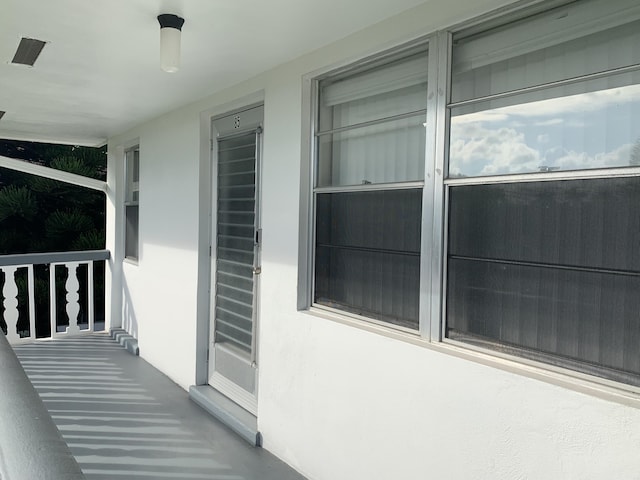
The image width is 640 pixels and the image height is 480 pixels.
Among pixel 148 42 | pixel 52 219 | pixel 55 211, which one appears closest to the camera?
pixel 148 42

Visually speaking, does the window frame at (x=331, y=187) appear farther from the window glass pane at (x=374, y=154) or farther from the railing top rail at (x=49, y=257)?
the railing top rail at (x=49, y=257)

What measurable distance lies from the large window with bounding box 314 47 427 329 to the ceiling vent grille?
1.54m

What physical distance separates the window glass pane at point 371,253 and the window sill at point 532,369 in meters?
0.08

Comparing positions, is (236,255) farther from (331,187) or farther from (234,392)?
(331,187)

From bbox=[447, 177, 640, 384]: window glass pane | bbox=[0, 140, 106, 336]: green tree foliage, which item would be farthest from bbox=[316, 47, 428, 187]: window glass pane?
bbox=[0, 140, 106, 336]: green tree foliage

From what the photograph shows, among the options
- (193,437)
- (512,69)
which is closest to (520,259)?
(512,69)

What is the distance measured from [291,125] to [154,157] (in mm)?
2500

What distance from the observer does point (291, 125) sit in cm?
313

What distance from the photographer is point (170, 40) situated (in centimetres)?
249

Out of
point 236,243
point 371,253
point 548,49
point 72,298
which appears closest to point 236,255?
point 236,243

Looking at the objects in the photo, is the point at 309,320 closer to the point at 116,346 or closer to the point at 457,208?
the point at 457,208

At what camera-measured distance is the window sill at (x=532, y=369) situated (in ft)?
5.54

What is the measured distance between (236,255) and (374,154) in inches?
64.4

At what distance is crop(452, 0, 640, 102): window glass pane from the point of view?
1.73 metres
